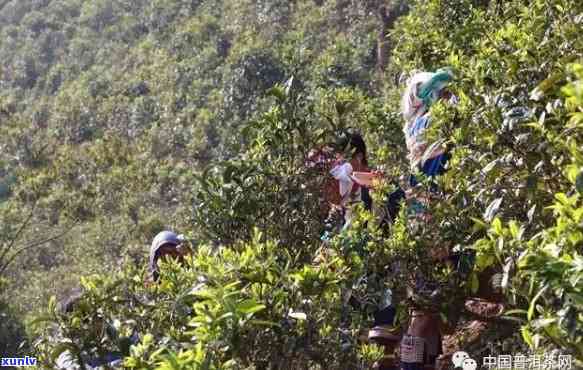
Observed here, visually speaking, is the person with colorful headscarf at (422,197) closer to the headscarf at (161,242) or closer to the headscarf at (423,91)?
the headscarf at (423,91)

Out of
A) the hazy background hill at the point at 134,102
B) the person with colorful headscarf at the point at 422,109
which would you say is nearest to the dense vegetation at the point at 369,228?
the person with colorful headscarf at the point at 422,109

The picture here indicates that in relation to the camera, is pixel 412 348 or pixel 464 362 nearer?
pixel 464 362

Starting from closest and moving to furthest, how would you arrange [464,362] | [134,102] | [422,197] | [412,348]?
[464,362] < [422,197] < [412,348] < [134,102]

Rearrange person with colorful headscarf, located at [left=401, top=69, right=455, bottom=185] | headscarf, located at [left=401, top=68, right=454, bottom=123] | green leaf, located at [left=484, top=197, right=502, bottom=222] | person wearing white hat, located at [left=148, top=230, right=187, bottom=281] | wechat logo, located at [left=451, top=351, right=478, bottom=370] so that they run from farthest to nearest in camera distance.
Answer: person wearing white hat, located at [left=148, top=230, right=187, bottom=281] < headscarf, located at [left=401, top=68, right=454, bottom=123] < person with colorful headscarf, located at [left=401, top=69, right=455, bottom=185] < wechat logo, located at [left=451, top=351, right=478, bottom=370] < green leaf, located at [left=484, top=197, right=502, bottom=222]

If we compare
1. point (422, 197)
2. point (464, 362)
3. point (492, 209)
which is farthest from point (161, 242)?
point (492, 209)

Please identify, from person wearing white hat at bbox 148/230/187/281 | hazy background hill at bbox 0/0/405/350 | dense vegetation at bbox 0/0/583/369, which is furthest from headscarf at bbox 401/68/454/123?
hazy background hill at bbox 0/0/405/350

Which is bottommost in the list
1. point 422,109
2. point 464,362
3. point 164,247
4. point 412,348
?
point 412,348

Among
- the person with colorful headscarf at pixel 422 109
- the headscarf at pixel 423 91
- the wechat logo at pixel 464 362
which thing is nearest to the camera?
the wechat logo at pixel 464 362

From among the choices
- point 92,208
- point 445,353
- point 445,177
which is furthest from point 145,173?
point 445,177

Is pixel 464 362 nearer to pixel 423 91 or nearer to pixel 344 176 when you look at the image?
pixel 344 176

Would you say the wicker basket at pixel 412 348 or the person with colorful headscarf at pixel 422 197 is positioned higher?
the person with colorful headscarf at pixel 422 197

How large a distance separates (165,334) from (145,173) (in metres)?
13.4

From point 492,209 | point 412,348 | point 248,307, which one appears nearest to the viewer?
point 248,307

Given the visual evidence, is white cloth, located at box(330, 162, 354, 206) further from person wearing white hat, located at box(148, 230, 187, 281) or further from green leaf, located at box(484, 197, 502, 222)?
green leaf, located at box(484, 197, 502, 222)
